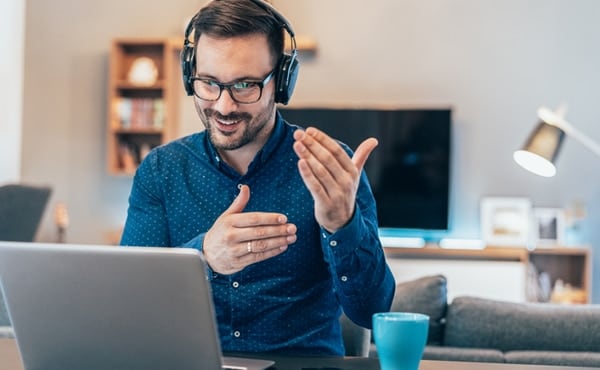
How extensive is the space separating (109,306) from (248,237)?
23 centimetres

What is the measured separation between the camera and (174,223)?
162 centimetres

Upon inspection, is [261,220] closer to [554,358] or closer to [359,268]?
[359,268]

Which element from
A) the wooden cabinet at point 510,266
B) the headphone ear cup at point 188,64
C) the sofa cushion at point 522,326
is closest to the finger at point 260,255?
the headphone ear cup at point 188,64

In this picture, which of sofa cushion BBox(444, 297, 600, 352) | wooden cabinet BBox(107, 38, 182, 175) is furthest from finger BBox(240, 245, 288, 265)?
wooden cabinet BBox(107, 38, 182, 175)

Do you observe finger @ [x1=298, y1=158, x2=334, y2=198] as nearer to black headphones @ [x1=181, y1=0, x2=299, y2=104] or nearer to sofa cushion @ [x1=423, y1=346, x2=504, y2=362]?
black headphones @ [x1=181, y1=0, x2=299, y2=104]

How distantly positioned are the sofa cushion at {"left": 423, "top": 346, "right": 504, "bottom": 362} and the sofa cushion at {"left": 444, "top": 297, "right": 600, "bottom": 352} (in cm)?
5

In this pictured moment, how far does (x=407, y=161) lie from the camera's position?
4.96 meters

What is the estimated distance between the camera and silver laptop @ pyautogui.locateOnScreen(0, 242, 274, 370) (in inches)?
37.9

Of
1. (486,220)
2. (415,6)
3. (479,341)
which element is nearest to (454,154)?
(486,220)

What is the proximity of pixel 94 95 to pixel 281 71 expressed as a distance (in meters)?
4.08

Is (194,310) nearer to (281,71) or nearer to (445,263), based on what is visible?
(281,71)

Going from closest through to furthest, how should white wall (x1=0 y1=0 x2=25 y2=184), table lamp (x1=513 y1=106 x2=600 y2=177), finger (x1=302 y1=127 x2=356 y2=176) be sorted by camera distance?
1. finger (x1=302 y1=127 x2=356 y2=176)
2. table lamp (x1=513 y1=106 x2=600 y2=177)
3. white wall (x1=0 y1=0 x2=25 y2=184)

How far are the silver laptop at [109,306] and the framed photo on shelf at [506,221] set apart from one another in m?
4.01

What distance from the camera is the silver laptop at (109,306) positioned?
0.96 meters
